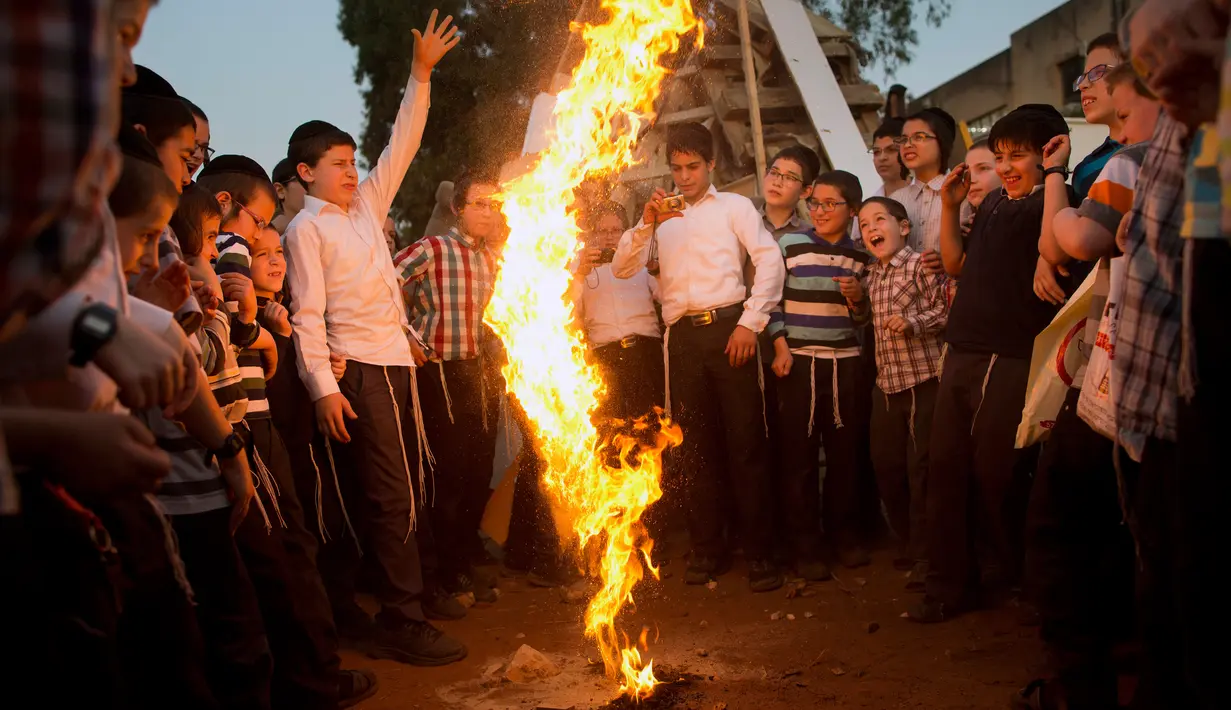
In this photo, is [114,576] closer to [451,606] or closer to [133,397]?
[133,397]

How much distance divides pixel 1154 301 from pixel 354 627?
180 inches

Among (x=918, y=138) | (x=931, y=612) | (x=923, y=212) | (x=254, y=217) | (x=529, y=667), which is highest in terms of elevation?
(x=918, y=138)

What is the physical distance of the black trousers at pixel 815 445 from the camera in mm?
6551

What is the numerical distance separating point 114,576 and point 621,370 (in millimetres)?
5082

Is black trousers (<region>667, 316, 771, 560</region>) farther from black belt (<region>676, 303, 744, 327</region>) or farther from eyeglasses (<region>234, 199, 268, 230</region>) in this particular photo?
eyeglasses (<region>234, 199, 268, 230</region>)

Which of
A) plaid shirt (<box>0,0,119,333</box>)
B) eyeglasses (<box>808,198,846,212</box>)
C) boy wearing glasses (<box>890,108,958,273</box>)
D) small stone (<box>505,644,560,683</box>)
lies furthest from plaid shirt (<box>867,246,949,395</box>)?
plaid shirt (<box>0,0,119,333</box>)

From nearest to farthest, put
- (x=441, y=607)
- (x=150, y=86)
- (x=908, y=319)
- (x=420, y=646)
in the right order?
1. (x=150, y=86)
2. (x=420, y=646)
3. (x=441, y=607)
4. (x=908, y=319)

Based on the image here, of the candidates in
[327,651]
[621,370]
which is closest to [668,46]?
[621,370]

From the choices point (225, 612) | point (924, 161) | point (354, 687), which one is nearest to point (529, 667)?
point (354, 687)

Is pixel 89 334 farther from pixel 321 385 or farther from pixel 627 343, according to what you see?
pixel 627 343

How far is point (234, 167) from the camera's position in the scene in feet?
16.3

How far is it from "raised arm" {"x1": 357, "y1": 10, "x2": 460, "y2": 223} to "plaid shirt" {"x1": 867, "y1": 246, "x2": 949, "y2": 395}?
3.18 m

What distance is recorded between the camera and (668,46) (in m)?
6.75

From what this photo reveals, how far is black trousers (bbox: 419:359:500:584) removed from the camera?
6395mm
